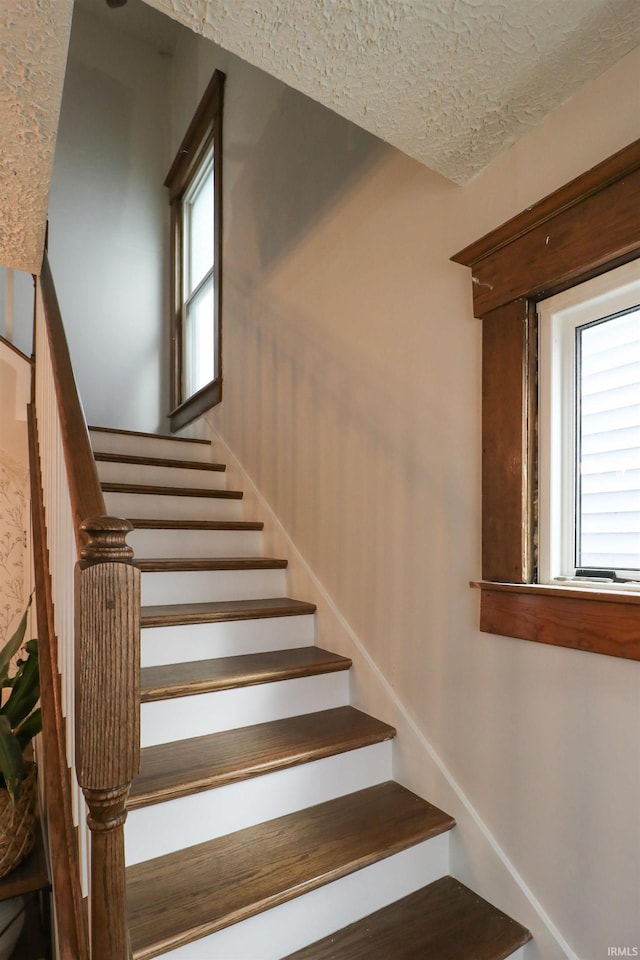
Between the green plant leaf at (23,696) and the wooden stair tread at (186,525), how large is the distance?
0.60 metres

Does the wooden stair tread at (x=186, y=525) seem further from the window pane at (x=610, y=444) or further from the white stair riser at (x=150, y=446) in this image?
the window pane at (x=610, y=444)

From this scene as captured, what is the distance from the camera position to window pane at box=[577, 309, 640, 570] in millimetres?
1235

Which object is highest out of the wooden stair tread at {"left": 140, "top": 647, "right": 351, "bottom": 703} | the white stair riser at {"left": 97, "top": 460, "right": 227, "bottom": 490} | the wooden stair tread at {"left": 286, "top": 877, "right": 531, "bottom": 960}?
the white stair riser at {"left": 97, "top": 460, "right": 227, "bottom": 490}

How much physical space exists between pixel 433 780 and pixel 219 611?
834mm

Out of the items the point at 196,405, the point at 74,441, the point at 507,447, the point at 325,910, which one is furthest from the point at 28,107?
the point at 196,405

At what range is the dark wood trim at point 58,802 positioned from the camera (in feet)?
3.63

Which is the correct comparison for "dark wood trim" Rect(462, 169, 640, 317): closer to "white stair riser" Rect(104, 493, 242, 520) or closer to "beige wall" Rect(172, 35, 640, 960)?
"beige wall" Rect(172, 35, 640, 960)

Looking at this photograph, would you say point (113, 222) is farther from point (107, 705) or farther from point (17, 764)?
point (107, 705)

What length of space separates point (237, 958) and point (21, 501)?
2.33 meters

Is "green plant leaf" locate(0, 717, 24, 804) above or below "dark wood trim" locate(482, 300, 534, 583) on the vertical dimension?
below

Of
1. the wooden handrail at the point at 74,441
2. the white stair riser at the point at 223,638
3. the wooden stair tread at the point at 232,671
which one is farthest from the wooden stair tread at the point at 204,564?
the wooden handrail at the point at 74,441

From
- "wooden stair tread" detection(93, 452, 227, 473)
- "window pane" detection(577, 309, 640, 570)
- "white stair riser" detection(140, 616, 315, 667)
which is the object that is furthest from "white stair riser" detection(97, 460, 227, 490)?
"window pane" detection(577, 309, 640, 570)

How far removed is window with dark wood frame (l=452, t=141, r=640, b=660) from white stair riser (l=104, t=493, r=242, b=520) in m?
1.57

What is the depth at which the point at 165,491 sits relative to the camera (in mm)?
2555
